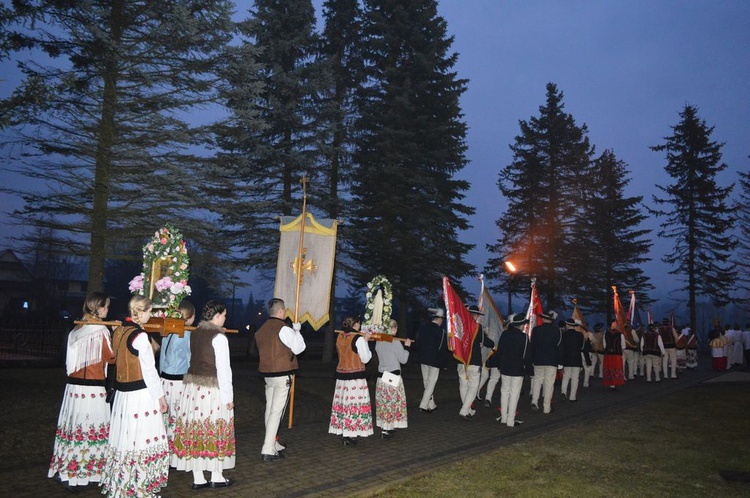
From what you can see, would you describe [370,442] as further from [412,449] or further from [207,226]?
[207,226]

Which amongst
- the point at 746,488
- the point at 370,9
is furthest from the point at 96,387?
the point at 370,9

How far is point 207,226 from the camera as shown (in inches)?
596

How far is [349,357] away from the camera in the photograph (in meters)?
9.19

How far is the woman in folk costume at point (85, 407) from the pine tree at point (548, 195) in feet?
106

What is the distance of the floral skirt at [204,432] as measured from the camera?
6.47 metres

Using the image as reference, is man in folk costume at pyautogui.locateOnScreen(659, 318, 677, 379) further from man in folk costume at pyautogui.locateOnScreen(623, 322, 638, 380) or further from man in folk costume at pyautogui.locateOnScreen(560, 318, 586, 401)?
man in folk costume at pyautogui.locateOnScreen(560, 318, 586, 401)

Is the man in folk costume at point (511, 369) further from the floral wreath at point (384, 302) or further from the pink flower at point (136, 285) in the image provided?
the pink flower at point (136, 285)

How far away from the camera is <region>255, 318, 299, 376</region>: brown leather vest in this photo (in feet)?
25.7

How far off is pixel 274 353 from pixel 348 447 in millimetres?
2333

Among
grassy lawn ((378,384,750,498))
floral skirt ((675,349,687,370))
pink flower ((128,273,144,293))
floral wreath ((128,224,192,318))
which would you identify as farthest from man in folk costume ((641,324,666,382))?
pink flower ((128,273,144,293))

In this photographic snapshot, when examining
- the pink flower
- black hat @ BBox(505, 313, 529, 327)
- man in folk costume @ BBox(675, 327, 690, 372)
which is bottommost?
man in folk costume @ BBox(675, 327, 690, 372)

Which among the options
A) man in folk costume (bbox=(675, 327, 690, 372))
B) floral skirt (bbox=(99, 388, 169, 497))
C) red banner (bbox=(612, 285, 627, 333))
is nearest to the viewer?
floral skirt (bbox=(99, 388, 169, 497))

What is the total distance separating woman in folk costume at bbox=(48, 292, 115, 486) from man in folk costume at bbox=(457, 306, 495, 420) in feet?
24.6

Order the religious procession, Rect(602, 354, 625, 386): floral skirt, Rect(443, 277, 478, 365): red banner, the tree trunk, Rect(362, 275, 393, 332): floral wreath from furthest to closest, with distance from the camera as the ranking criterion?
Rect(602, 354, 625, 386): floral skirt < the tree trunk < Rect(443, 277, 478, 365): red banner < Rect(362, 275, 393, 332): floral wreath < the religious procession
